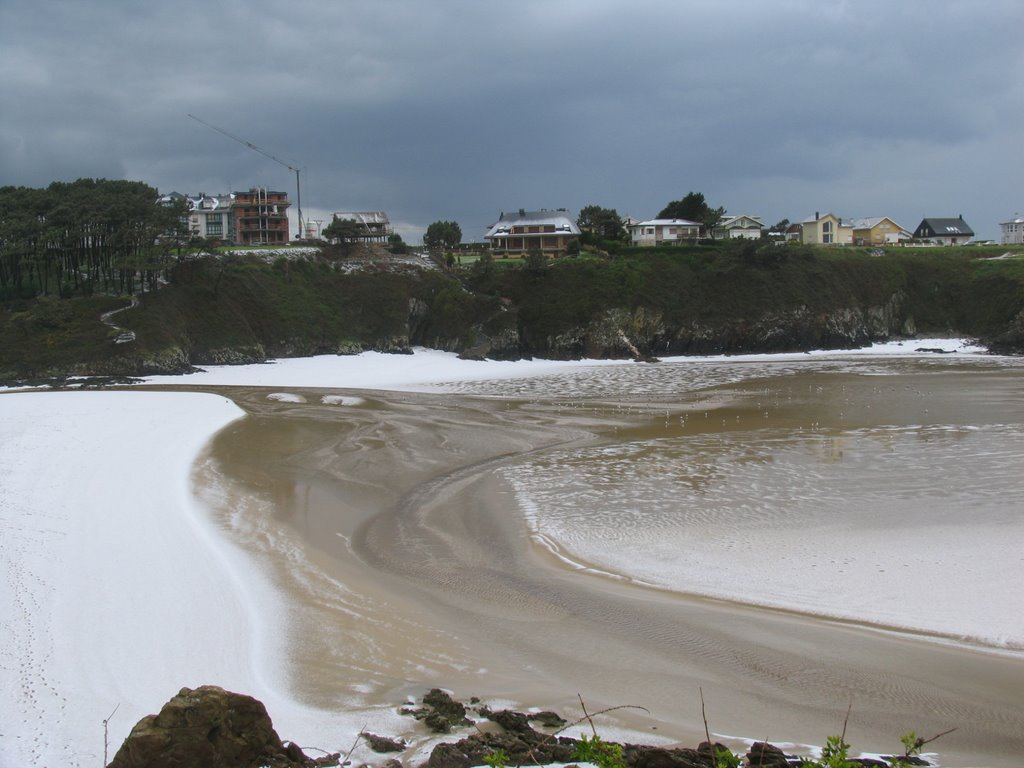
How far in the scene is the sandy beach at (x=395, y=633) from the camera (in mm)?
8297

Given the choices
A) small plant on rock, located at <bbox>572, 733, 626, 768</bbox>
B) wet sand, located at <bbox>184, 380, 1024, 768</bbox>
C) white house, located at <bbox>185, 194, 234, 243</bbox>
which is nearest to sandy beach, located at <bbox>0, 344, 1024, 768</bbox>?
wet sand, located at <bbox>184, 380, 1024, 768</bbox>

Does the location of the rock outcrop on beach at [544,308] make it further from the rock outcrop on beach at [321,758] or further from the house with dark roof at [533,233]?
the rock outcrop on beach at [321,758]

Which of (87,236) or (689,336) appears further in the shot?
(689,336)

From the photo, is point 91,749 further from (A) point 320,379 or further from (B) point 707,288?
(B) point 707,288

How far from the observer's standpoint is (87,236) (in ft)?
171

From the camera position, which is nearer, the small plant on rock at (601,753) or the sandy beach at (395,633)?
the small plant on rock at (601,753)

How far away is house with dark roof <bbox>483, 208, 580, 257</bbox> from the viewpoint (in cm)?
7944

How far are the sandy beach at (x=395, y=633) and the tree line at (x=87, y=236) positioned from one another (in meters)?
34.9

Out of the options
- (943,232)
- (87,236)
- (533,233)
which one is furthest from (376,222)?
(943,232)

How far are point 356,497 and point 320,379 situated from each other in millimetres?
26092

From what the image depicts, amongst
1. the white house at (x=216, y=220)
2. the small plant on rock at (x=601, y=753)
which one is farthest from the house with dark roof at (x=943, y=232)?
the small plant on rock at (x=601, y=753)

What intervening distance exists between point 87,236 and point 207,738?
179 feet

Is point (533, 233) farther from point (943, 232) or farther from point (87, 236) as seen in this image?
point (943, 232)

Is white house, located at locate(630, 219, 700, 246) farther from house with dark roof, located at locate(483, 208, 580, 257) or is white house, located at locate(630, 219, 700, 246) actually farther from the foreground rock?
the foreground rock
